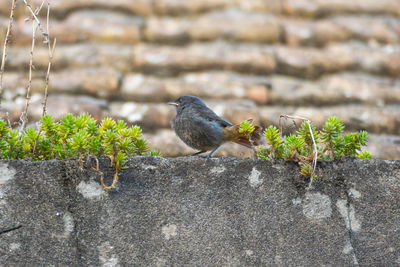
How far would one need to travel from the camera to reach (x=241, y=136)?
10.4 feet

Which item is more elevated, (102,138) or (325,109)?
(102,138)

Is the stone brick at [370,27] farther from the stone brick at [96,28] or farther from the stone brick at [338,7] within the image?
the stone brick at [96,28]

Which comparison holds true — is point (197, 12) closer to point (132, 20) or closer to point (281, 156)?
point (132, 20)

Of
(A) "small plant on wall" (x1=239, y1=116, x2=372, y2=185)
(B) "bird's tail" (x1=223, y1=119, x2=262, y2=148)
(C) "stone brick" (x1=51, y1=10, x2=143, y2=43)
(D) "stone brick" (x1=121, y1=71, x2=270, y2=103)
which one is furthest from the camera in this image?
(C) "stone brick" (x1=51, y1=10, x2=143, y2=43)

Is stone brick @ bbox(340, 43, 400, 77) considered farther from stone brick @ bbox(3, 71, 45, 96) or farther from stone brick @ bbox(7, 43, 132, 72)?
stone brick @ bbox(3, 71, 45, 96)

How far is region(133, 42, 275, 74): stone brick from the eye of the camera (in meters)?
4.33

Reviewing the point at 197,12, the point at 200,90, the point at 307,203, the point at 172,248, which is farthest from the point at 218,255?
the point at 197,12

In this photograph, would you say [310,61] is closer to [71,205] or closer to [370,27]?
[370,27]

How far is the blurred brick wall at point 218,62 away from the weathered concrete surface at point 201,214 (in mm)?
1321

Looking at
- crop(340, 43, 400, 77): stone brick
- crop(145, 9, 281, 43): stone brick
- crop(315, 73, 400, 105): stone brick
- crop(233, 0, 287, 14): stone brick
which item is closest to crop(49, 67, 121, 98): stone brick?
crop(145, 9, 281, 43): stone brick

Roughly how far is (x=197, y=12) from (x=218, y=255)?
9.43ft

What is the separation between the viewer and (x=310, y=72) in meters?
4.51

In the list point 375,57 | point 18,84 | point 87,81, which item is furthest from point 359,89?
point 18,84

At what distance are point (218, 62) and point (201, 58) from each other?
142 millimetres
